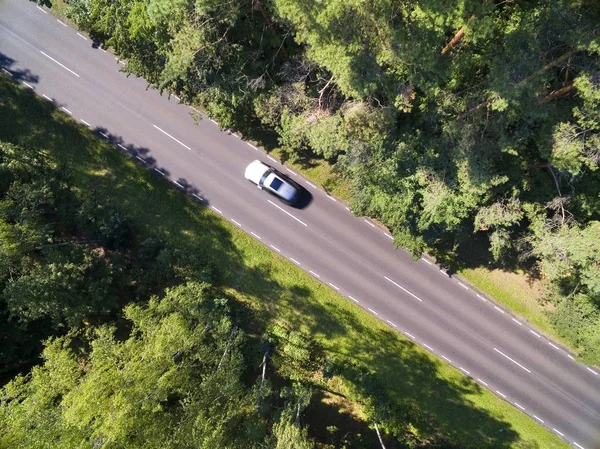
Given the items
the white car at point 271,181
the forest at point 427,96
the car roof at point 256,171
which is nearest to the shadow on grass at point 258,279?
the car roof at point 256,171

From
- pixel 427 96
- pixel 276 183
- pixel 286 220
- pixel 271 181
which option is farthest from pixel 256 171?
pixel 427 96

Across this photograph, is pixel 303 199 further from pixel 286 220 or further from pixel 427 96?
pixel 427 96

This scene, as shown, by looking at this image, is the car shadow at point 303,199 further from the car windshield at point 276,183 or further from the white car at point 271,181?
the car windshield at point 276,183

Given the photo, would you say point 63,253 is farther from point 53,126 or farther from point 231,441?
point 231,441

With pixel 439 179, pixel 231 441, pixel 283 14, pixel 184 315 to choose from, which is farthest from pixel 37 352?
pixel 439 179

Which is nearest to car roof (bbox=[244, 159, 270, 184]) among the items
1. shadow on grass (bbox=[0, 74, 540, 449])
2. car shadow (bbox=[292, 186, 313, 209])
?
car shadow (bbox=[292, 186, 313, 209])

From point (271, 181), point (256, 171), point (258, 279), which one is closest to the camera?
point (271, 181)
